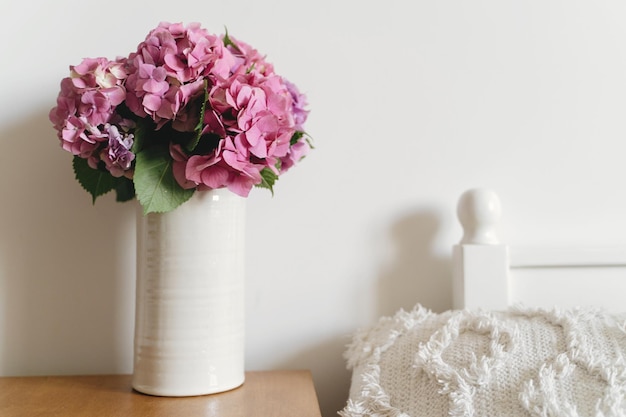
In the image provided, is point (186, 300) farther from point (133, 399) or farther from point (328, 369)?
point (328, 369)

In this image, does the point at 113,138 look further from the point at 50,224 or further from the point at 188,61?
the point at 50,224

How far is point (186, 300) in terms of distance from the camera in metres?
0.79

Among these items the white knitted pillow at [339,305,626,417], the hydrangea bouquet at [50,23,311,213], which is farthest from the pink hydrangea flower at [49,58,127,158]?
the white knitted pillow at [339,305,626,417]

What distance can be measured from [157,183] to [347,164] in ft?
1.15

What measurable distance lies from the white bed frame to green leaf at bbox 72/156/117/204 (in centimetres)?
53

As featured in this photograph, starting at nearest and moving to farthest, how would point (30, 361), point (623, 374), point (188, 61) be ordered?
point (623, 374)
point (188, 61)
point (30, 361)

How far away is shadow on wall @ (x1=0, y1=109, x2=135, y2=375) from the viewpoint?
37.1 inches

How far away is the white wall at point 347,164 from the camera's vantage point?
3.12 feet

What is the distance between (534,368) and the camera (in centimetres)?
68

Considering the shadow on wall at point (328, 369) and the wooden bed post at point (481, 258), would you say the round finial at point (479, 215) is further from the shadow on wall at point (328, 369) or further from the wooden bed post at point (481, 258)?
the shadow on wall at point (328, 369)

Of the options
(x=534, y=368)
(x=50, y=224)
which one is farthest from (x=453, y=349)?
(x=50, y=224)

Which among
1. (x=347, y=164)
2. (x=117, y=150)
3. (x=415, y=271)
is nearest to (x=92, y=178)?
(x=117, y=150)

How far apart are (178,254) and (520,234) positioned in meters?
0.56

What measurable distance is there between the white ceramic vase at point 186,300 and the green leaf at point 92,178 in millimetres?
77
